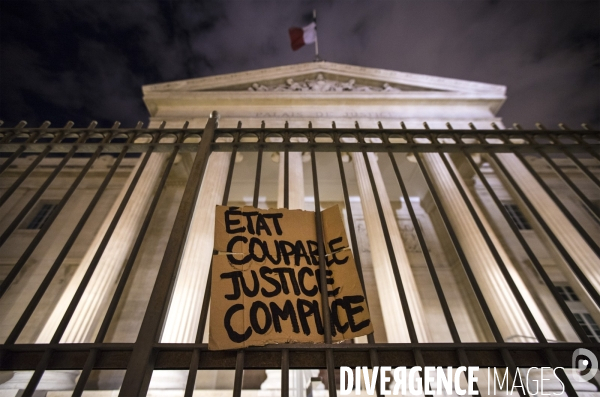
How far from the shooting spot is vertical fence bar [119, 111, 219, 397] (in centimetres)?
172

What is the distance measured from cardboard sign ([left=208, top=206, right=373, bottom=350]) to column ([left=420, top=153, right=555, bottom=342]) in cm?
587

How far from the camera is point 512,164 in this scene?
11047mm

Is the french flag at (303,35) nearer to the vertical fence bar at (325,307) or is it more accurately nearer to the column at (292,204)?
the column at (292,204)

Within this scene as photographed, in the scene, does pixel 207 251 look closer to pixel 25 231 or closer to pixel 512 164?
pixel 25 231

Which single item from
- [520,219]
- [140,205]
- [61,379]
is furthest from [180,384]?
[520,219]

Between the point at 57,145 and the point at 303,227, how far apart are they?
2.63 m

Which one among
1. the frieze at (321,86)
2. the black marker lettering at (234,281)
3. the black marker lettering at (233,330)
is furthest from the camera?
the frieze at (321,86)

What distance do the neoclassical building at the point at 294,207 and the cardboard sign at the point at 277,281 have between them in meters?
0.14

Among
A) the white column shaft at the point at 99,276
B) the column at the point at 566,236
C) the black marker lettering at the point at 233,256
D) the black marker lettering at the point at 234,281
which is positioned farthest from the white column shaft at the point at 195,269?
the column at the point at 566,236

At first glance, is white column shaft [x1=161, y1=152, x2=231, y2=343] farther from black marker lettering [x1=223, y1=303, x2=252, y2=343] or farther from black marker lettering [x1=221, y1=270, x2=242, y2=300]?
black marker lettering [x1=223, y1=303, x2=252, y2=343]

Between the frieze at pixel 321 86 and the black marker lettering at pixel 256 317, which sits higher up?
the frieze at pixel 321 86

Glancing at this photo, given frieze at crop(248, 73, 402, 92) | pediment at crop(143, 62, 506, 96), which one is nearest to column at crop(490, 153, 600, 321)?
pediment at crop(143, 62, 506, 96)

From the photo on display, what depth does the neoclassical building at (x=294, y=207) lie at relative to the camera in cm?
200

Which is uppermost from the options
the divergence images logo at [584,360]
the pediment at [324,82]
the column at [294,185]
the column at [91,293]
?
the pediment at [324,82]
